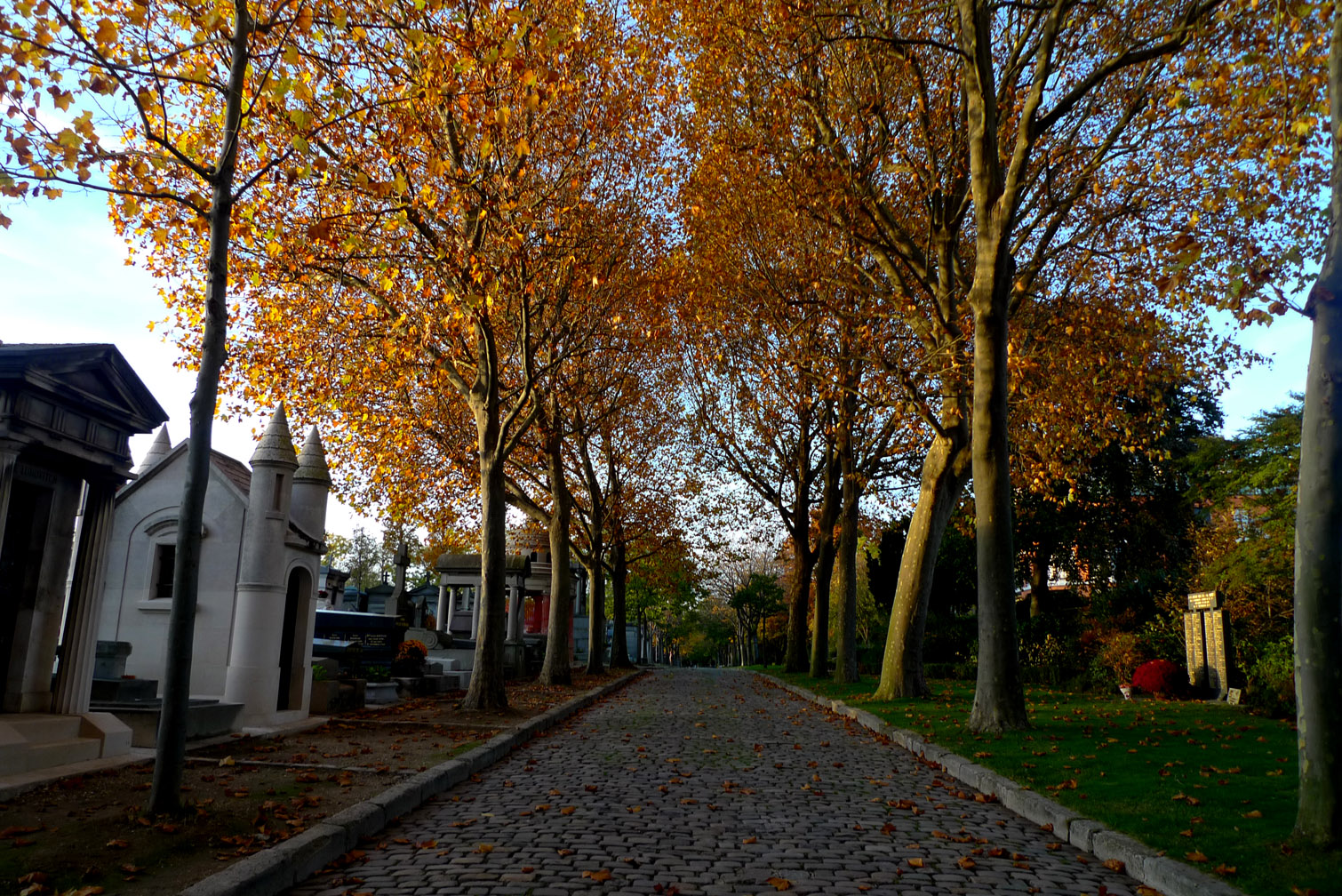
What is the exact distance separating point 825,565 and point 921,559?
11.0 m

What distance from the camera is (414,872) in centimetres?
566

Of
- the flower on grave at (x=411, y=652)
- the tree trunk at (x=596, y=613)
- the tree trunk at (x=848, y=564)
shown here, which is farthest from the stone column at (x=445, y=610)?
the tree trunk at (x=848, y=564)

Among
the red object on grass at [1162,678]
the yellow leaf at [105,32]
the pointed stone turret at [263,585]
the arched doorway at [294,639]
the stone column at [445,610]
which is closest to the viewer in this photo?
the yellow leaf at [105,32]

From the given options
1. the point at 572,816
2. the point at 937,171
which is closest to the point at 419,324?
the point at 937,171

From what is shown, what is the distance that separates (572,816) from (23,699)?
5.46m

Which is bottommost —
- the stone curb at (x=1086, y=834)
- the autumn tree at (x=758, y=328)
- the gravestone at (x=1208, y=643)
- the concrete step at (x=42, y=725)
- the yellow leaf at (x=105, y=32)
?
the stone curb at (x=1086, y=834)

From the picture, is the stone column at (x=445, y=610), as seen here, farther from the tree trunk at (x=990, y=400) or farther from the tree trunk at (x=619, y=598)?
the tree trunk at (x=990, y=400)

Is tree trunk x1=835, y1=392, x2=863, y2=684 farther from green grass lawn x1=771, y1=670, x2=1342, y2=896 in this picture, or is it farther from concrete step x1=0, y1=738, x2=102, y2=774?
concrete step x1=0, y1=738, x2=102, y2=774

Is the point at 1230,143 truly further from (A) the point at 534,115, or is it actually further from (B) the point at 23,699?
(B) the point at 23,699

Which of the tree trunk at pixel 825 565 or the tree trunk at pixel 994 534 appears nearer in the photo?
the tree trunk at pixel 994 534

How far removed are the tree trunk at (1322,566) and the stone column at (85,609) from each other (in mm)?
10281

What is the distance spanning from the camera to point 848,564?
2555 centimetres

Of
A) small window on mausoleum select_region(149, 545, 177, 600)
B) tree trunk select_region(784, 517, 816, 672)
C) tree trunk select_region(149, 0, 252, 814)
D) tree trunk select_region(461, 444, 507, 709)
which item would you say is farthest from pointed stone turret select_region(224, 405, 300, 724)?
tree trunk select_region(784, 517, 816, 672)

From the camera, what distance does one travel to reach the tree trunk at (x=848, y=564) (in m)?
25.0
